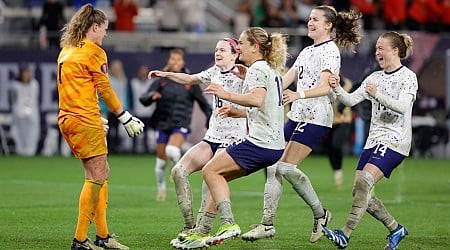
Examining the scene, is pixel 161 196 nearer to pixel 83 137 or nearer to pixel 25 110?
pixel 83 137

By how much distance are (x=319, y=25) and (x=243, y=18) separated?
59.1 ft

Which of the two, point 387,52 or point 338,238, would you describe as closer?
point 338,238

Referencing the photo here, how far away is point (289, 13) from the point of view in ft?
99.9

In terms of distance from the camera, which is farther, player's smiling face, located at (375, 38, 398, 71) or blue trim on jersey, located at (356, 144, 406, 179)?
player's smiling face, located at (375, 38, 398, 71)

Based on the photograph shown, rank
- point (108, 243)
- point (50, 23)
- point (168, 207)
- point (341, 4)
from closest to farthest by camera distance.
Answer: point (108, 243) → point (168, 207) → point (50, 23) → point (341, 4)

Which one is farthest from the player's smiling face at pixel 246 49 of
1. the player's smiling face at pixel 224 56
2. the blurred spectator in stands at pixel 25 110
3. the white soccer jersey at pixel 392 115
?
the blurred spectator in stands at pixel 25 110

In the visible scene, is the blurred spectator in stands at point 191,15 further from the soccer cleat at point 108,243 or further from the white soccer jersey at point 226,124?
the soccer cleat at point 108,243

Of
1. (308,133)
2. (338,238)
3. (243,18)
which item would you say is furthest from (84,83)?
(243,18)

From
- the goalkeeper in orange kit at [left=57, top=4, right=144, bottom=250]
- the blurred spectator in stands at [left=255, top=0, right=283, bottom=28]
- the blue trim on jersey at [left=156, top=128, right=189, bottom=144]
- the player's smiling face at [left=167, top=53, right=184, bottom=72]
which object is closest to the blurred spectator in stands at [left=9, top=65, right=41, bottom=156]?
the blurred spectator in stands at [left=255, top=0, right=283, bottom=28]

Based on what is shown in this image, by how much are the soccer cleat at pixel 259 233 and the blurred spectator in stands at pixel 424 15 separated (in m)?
19.0

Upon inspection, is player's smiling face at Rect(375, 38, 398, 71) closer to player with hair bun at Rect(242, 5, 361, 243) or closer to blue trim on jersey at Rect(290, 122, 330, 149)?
player with hair bun at Rect(242, 5, 361, 243)

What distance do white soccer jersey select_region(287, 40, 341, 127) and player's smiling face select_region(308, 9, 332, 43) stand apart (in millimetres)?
100

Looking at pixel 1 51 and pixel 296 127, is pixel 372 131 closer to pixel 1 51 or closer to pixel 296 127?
pixel 296 127

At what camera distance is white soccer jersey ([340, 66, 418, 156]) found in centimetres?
1176
